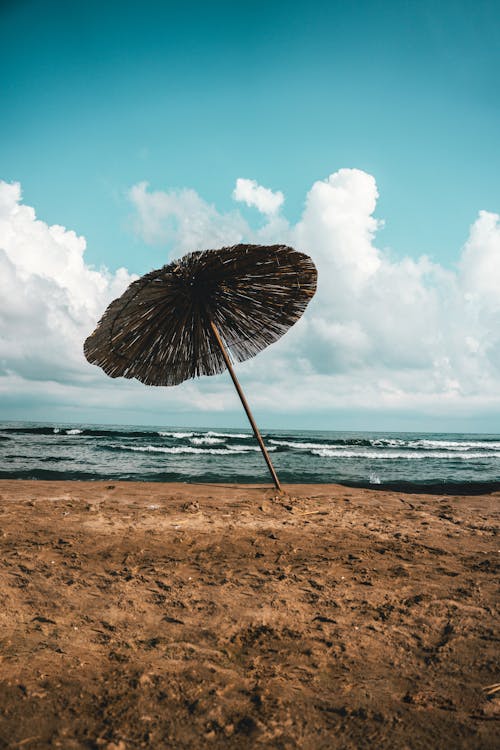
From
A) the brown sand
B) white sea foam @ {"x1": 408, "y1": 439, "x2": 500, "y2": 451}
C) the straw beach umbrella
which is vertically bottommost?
white sea foam @ {"x1": 408, "y1": 439, "x2": 500, "y2": 451}

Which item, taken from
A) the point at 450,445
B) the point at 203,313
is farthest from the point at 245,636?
the point at 450,445

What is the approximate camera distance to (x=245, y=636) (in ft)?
7.75

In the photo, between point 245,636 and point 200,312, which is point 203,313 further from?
point 245,636

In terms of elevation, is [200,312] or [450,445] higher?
[200,312]

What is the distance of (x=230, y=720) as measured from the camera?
67.1 inches

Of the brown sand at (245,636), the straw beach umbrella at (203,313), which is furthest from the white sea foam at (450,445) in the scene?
the brown sand at (245,636)

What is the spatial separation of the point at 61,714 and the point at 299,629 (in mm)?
1304

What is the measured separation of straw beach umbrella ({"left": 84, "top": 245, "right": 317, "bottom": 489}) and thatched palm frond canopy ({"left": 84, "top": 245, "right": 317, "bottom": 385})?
1cm

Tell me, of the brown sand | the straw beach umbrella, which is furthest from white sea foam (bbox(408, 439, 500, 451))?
the brown sand

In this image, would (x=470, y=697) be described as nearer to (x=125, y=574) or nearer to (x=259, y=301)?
(x=125, y=574)

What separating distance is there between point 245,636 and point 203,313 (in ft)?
15.9

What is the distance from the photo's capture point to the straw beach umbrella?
19.5 feet

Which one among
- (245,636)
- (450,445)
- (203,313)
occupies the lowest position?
(450,445)

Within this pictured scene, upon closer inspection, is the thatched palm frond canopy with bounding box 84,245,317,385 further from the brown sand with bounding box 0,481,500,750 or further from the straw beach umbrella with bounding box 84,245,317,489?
the brown sand with bounding box 0,481,500,750
